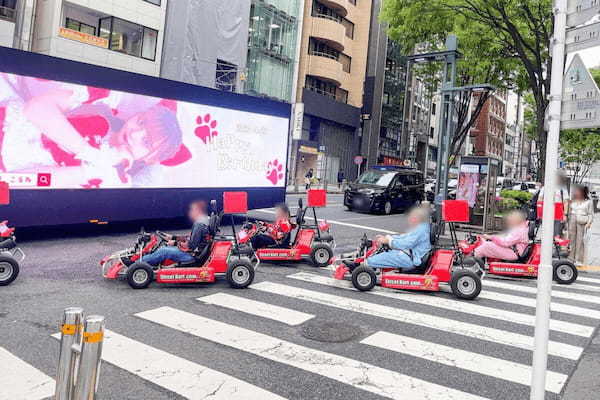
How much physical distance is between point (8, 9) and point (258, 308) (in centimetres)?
2085

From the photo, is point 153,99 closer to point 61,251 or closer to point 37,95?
point 37,95

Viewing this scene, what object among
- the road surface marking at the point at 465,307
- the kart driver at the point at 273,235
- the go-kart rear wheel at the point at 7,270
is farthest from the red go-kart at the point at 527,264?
the go-kart rear wheel at the point at 7,270

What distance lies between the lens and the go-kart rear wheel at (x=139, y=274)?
23.5 ft

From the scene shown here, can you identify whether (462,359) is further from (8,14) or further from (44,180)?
(8,14)

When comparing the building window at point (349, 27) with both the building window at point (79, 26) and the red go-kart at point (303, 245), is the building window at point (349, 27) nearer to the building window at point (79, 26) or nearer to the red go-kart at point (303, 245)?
the building window at point (79, 26)

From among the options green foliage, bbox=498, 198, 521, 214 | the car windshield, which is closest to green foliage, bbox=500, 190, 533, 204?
green foliage, bbox=498, 198, 521, 214

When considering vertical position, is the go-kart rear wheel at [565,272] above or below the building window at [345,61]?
below

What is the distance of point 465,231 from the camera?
17.1 meters

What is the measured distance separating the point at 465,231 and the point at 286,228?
9467 mm

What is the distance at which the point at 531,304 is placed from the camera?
7633mm

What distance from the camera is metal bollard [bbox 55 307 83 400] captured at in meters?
2.77

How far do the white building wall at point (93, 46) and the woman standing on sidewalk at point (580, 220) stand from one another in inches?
808

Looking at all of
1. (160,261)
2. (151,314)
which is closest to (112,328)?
(151,314)

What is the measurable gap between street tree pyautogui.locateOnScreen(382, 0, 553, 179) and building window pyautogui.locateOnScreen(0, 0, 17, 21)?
15.6 meters
